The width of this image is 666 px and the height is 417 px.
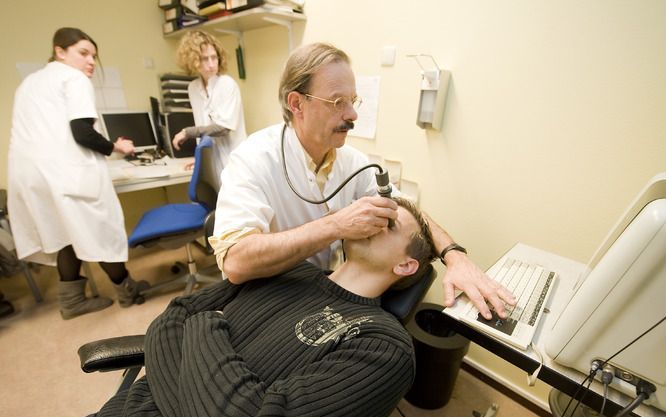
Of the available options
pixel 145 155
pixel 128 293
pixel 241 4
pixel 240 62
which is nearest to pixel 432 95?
pixel 241 4

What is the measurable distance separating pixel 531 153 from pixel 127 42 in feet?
10.3

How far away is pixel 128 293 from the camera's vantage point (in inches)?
80.3

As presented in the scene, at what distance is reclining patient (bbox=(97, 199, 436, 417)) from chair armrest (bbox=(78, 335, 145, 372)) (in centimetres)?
4

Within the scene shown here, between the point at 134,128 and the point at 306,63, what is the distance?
93.1 inches

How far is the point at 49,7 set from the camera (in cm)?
221

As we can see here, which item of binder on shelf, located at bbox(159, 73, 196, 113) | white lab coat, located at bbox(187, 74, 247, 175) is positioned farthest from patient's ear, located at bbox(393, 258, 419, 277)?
binder on shelf, located at bbox(159, 73, 196, 113)

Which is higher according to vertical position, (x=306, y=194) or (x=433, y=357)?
(x=306, y=194)

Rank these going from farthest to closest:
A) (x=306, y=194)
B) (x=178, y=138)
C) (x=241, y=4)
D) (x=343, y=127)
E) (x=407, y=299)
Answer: (x=178, y=138) < (x=241, y=4) < (x=306, y=194) < (x=343, y=127) < (x=407, y=299)

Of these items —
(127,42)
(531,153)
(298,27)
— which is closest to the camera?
(531,153)

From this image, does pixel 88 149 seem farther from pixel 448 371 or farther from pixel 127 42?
pixel 448 371

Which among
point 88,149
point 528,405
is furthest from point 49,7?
point 528,405

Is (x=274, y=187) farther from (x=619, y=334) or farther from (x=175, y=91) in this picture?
(x=175, y=91)

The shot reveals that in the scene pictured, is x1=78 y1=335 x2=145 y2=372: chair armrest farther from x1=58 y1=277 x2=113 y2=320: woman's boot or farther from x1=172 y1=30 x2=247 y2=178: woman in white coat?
x1=58 y1=277 x2=113 y2=320: woman's boot

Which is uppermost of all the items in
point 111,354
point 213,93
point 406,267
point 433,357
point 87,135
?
point 213,93
